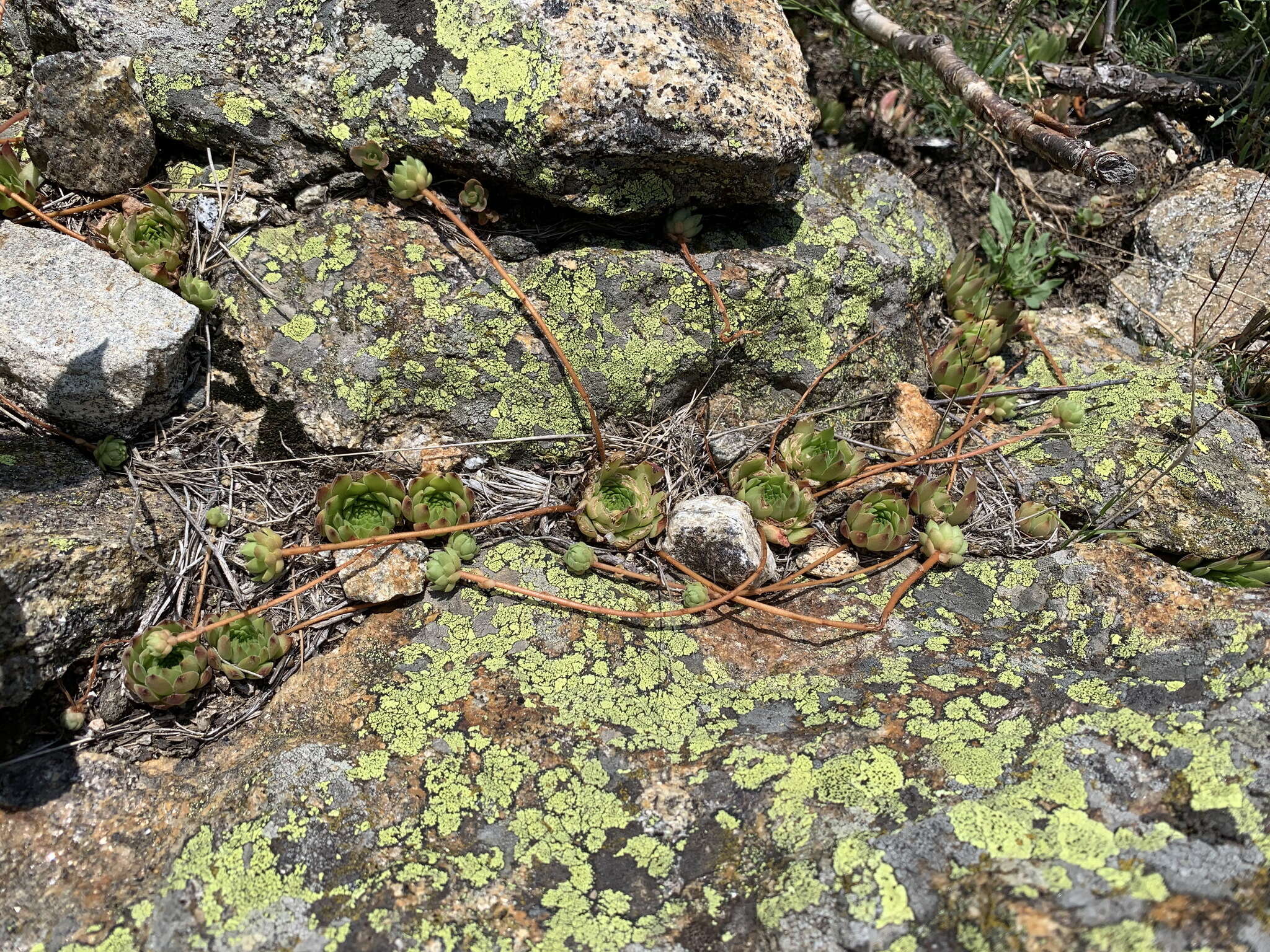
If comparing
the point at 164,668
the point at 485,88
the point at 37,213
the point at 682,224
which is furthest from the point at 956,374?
the point at 37,213

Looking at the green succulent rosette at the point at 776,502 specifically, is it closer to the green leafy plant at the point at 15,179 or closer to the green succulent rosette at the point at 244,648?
the green succulent rosette at the point at 244,648

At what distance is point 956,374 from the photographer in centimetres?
400

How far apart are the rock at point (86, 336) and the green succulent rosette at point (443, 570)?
1.22 m

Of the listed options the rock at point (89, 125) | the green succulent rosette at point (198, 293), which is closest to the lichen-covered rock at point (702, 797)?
the green succulent rosette at point (198, 293)

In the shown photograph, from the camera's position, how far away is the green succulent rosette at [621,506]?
3242 millimetres

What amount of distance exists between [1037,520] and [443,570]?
233 centimetres

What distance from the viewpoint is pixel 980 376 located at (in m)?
4.04

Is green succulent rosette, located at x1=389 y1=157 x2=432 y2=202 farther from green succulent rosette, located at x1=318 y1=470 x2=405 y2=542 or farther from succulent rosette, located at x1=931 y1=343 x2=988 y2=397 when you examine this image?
succulent rosette, located at x1=931 y1=343 x2=988 y2=397

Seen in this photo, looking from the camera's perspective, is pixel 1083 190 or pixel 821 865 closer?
pixel 821 865

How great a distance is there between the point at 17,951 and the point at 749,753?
1.95 metres

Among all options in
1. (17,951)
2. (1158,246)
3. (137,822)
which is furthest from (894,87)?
(17,951)

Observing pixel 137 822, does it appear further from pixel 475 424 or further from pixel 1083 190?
pixel 1083 190

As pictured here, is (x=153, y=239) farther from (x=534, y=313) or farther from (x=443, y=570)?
(x=443, y=570)

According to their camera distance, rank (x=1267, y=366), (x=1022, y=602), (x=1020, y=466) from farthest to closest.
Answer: (x=1267, y=366)
(x=1020, y=466)
(x=1022, y=602)
